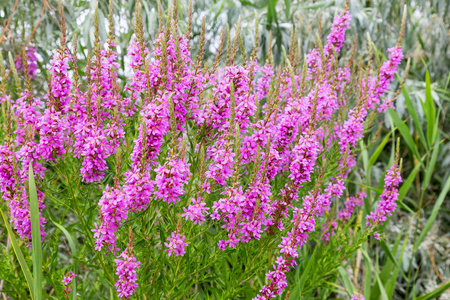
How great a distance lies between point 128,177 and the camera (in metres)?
1.62

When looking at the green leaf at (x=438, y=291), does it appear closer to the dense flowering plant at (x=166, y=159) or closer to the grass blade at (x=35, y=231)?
the dense flowering plant at (x=166, y=159)

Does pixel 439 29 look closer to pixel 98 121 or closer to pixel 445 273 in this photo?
pixel 445 273

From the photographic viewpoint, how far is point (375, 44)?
4070mm

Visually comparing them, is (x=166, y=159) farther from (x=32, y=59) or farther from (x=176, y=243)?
(x=32, y=59)

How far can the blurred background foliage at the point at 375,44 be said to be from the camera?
3117mm

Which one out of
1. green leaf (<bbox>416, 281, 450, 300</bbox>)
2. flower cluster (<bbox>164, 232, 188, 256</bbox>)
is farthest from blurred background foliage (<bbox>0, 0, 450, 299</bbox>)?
flower cluster (<bbox>164, 232, 188, 256</bbox>)

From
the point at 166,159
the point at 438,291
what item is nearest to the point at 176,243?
the point at 166,159

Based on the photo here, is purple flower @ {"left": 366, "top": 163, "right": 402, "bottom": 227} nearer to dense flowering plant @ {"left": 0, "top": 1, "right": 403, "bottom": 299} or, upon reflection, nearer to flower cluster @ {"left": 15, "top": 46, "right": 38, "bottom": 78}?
A: dense flowering plant @ {"left": 0, "top": 1, "right": 403, "bottom": 299}

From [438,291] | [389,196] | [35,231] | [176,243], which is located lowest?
[438,291]

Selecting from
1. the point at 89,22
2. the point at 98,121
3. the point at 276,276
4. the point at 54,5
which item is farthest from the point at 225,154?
the point at 54,5

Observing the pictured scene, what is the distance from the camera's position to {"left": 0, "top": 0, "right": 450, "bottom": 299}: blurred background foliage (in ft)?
10.2

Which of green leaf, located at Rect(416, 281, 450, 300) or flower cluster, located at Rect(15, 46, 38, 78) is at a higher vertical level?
flower cluster, located at Rect(15, 46, 38, 78)

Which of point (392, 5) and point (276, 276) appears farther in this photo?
point (392, 5)

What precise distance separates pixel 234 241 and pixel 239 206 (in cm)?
22
